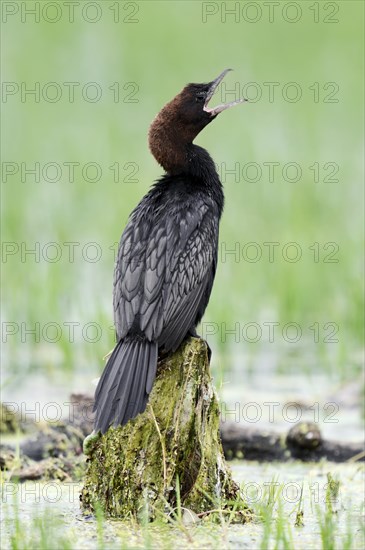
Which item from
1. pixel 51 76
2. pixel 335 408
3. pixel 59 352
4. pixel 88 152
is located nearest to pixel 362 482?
pixel 335 408

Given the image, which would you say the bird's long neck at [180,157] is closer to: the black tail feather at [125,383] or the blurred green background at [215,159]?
the black tail feather at [125,383]

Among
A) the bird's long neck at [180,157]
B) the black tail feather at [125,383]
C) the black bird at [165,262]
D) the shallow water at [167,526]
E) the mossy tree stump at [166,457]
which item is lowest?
the shallow water at [167,526]

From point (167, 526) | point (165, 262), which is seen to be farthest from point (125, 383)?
point (165, 262)

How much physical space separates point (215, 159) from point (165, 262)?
7615mm

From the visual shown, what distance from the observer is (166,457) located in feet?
17.2

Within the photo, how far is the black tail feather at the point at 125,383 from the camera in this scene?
508 centimetres

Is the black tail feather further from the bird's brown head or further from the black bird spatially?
the bird's brown head

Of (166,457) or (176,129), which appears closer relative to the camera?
(166,457)

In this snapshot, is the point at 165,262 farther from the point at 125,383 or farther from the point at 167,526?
the point at 167,526

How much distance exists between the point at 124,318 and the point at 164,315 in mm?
171

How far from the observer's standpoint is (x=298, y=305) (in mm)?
9547

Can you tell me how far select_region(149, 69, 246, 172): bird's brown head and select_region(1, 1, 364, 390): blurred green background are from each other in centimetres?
230

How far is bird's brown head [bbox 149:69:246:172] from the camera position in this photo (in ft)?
20.9

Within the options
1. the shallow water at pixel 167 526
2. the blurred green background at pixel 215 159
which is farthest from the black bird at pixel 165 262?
the blurred green background at pixel 215 159
